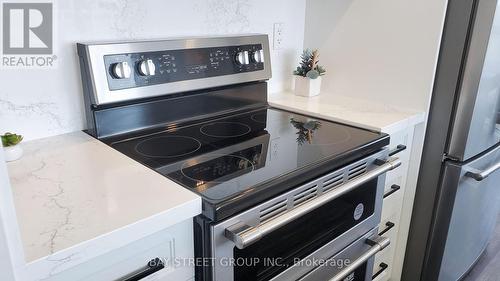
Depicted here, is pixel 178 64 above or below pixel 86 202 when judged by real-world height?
above

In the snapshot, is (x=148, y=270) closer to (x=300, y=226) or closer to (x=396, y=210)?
(x=300, y=226)

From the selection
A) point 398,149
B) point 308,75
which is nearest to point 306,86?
point 308,75

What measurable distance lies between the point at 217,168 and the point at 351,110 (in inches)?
27.8

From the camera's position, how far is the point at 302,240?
101 centimetres

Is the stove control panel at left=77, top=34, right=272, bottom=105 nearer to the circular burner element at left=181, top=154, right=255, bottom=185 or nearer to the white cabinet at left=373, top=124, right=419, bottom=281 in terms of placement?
the circular burner element at left=181, top=154, right=255, bottom=185

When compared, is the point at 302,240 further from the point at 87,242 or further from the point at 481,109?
the point at 481,109

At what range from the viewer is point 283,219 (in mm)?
852

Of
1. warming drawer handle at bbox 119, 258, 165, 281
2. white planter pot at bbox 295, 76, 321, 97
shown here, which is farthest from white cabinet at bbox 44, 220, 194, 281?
white planter pot at bbox 295, 76, 321, 97

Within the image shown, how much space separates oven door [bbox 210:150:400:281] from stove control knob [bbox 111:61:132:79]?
1.82 feet

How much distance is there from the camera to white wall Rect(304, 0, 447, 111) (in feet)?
4.42

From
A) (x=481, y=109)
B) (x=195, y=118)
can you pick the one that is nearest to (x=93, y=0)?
(x=195, y=118)

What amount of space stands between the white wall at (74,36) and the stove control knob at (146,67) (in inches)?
4.7

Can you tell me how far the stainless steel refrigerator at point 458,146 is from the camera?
1.29 meters

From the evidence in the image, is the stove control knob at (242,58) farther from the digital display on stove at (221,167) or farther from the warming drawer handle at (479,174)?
the warming drawer handle at (479,174)
